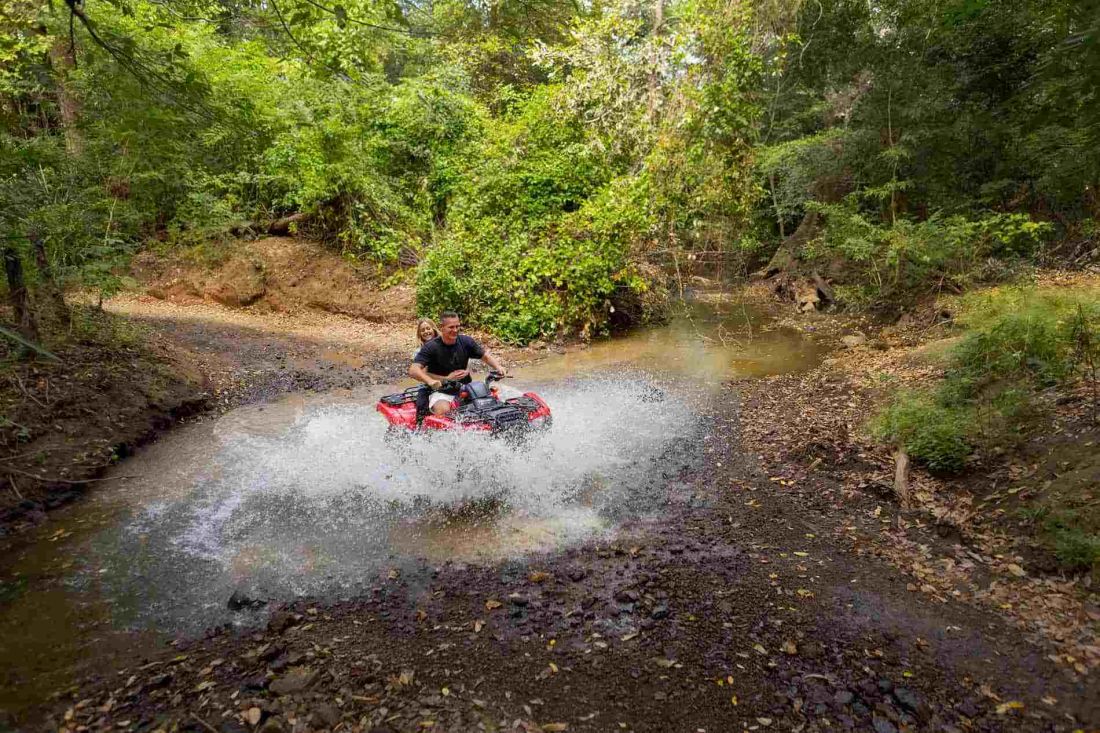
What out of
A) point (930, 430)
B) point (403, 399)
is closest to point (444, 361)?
point (403, 399)

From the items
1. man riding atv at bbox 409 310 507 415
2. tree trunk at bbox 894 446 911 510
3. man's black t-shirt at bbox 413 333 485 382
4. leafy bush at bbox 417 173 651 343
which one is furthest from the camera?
leafy bush at bbox 417 173 651 343

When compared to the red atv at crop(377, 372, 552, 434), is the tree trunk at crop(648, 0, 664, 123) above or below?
above

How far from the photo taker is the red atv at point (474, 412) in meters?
6.77

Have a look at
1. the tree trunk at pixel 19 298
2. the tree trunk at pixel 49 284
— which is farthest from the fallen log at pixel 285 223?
the tree trunk at pixel 19 298

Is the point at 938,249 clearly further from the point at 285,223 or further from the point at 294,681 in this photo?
the point at 285,223

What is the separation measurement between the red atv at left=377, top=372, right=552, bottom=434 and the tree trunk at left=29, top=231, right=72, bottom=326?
4772 millimetres

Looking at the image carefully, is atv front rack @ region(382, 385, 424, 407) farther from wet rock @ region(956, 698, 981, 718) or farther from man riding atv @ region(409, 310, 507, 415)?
wet rock @ region(956, 698, 981, 718)

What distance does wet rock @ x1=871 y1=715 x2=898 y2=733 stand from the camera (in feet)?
10.8

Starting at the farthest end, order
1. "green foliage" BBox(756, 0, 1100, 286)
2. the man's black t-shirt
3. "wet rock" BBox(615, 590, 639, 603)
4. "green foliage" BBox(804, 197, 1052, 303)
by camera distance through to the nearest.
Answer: "green foliage" BBox(804, 197, 1052, 303)
"green foliage" BBox(756, 0, 1100, 286)
the man's black t-shirt
"wet rock" BBox(615, 590, 639, 603)

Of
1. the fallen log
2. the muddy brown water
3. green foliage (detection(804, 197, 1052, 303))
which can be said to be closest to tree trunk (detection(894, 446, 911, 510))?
the muddy brown water

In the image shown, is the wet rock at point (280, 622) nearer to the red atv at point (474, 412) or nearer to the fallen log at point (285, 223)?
the red atv at point (474, 412)

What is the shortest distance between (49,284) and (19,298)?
533 mm

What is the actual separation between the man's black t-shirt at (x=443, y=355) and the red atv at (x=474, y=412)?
0.92 feet

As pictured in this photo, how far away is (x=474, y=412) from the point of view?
6879 mm
